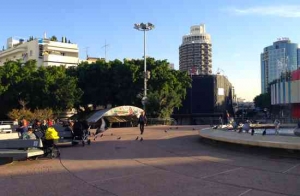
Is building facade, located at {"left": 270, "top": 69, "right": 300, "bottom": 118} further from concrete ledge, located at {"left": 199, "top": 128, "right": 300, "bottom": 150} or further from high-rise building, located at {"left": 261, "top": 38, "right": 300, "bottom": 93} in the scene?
high-rise building, located at {"left": 261, "top": 38, "right": 300, "bottom": 93}

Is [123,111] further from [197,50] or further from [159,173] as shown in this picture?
[197,50]

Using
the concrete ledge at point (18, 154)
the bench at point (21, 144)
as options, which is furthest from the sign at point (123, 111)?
the concrete ledge at point (18, 154)

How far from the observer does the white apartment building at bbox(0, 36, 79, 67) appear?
103 m

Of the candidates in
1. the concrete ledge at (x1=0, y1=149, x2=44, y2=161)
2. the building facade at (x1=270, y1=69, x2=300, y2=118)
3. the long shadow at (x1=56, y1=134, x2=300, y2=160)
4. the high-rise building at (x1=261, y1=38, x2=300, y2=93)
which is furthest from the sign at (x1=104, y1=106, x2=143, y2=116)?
the high-rise building at (x1=261, y1=38, x2=300, y2=93)

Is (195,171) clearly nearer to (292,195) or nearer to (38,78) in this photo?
(292,195)

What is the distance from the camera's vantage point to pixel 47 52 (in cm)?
10400

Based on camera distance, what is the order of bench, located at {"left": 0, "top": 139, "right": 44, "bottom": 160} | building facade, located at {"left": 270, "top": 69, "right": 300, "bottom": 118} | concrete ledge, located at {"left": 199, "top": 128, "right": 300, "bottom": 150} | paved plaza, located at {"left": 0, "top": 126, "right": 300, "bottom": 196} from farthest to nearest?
1. building facade, located at {"left": 270, "top": 69, "right": 300, "bottom": 118}
2. bench, located at {"left": 0, "top": 139, "right": 44, "bottom": 160}
3. concrete ledge, located at {"left": 199, "top": 128, "right": 300, "bottom": 150}
4. paved plaza, located at {"left": 0, "top": 126, "right": 300, "bottom": 196}

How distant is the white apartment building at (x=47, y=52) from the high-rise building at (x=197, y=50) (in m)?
63.2

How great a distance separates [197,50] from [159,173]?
511 feet

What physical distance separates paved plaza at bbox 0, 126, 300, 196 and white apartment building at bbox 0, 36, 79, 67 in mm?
90884

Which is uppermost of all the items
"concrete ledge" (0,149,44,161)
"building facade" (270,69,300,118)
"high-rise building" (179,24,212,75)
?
"high-rise building" (179,24,212,75)

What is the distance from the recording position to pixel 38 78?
53.7 meters

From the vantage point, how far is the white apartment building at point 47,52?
337 ft

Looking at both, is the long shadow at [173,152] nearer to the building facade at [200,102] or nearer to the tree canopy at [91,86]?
the tree canopy at [91,86]
